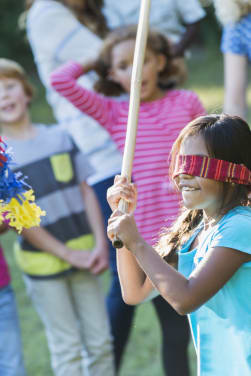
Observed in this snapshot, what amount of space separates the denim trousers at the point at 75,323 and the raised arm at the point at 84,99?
714mm

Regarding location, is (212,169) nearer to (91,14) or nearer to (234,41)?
(234,41)

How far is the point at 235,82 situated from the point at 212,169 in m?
1.35

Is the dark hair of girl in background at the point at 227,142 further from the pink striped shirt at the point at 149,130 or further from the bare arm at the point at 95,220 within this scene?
the bare arm at the point at 95,220

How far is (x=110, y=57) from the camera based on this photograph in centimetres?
299

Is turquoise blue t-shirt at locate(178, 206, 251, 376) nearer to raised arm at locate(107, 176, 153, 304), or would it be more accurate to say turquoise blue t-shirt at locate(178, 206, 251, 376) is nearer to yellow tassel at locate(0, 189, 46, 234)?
raised arm at locate(107, 176, 153, 304)

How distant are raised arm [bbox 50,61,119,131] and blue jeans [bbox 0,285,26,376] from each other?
0.83 meters

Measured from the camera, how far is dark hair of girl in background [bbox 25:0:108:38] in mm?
3277

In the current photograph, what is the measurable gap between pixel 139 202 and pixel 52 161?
18.2 inches

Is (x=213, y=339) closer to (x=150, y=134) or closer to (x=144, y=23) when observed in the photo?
(x=144, y=23)

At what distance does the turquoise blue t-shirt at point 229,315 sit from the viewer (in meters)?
1.63

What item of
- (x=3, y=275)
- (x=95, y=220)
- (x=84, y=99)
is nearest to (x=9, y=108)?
(x=84, y=99)

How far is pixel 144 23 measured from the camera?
1642 millimetres

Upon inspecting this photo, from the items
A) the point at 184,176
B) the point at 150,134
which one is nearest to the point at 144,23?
the point at 184,176

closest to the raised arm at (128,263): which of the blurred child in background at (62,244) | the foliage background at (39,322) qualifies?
the foliage background at (39,322)
